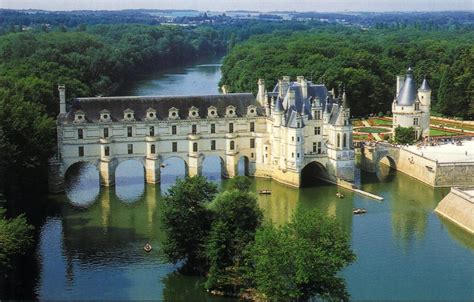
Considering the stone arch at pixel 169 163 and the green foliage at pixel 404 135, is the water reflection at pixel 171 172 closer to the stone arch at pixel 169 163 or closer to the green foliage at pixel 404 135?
the stone arch at pixel 169 163

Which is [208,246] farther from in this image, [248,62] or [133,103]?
[248,62]

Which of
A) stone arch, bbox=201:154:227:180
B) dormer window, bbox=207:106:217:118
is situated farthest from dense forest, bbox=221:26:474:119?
dormer window, bbox=207:106:217:118

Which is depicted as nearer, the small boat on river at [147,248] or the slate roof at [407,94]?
the small boat on river at [147,248]

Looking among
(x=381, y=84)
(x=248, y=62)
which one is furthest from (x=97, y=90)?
(x=381, y=84)

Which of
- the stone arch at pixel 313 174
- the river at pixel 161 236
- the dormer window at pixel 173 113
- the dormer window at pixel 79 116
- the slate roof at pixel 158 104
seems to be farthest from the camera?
the stone arch at pixel 313 174

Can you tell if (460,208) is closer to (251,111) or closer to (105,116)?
(251,111)

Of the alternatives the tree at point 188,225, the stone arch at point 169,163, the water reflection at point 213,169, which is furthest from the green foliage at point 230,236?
the stone arch at point 169,163
